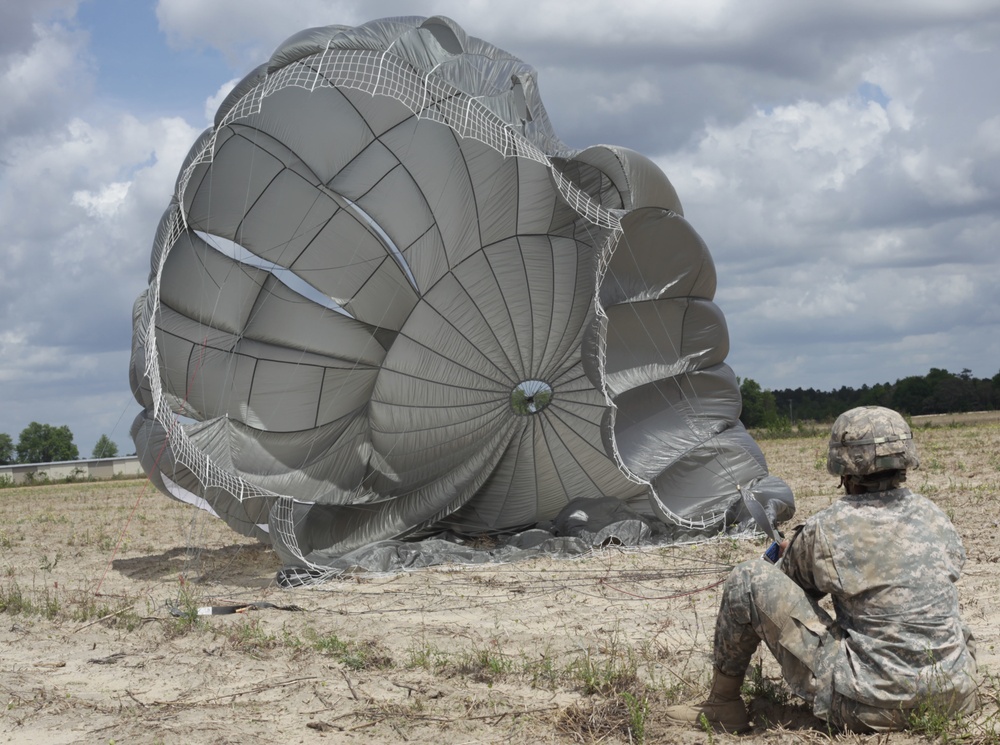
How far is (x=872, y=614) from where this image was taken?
12.8ft

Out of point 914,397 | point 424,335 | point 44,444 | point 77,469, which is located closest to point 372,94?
point 424,335

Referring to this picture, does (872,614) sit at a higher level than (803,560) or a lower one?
lower

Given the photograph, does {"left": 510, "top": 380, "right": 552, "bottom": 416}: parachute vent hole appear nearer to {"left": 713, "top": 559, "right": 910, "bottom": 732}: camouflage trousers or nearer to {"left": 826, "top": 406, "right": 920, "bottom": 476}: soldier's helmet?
{"left": 713, "top": 559, "right": 910, "bottom": 732}: camouflage trousers

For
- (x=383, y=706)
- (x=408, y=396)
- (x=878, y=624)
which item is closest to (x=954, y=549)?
(x=878, y=624)

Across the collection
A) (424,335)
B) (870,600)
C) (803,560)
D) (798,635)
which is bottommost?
(798,635)

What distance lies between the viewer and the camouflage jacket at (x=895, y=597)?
12.6ft

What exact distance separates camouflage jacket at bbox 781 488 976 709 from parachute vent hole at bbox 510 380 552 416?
22.4 ft

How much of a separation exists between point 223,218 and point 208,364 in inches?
58.1

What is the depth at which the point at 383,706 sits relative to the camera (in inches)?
193

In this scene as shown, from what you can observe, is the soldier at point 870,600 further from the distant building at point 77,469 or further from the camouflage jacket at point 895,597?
the distant building at point 77,469

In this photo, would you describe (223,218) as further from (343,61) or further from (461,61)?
(461,61)

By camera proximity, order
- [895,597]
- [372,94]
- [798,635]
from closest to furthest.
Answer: [895,597]
[798,635]
[372,94]

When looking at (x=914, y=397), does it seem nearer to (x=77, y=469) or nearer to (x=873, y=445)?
(x=77, y=469)

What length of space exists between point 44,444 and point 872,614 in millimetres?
75539
